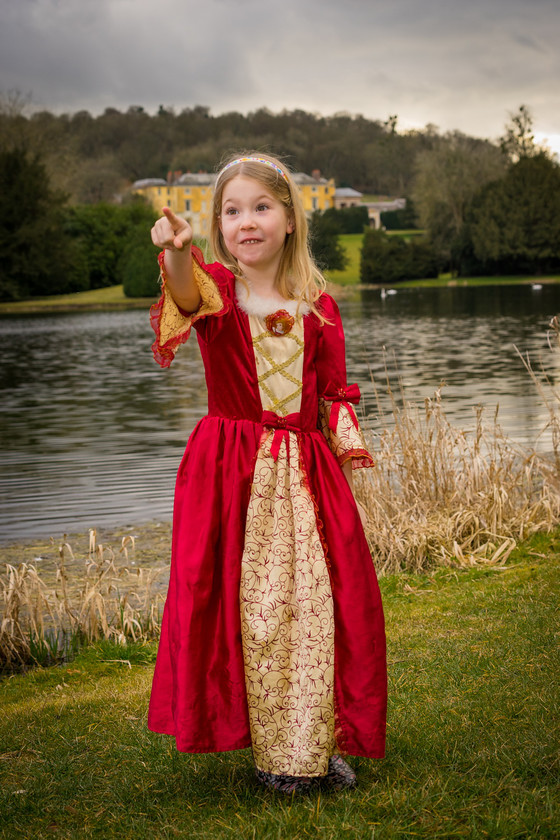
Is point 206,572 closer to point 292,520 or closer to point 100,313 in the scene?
point 292,520

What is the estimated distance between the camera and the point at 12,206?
156ft

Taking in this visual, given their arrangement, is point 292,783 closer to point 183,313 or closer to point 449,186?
point 183,313

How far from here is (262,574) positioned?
2.40m

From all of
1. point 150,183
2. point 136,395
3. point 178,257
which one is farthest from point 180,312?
point 150,183

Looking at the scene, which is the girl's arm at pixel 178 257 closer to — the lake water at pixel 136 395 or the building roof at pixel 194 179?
the lake water at pixel 136 395

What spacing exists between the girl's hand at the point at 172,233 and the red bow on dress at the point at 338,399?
2.08 ft

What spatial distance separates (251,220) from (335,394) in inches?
21.3

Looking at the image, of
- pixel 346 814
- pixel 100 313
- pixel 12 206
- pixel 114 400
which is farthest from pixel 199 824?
pixel 12 206

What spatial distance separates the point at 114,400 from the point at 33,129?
38781 mm

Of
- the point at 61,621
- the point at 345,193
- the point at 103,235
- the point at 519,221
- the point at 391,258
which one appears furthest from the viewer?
the point at 345,193

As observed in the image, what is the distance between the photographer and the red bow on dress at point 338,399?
2.63m

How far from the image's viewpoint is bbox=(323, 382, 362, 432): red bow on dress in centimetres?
263

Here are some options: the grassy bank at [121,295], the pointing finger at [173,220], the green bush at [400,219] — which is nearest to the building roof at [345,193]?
the green bush at [400,219]

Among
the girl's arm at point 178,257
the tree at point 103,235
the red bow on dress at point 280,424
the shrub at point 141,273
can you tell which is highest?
the tree at point 103,235
